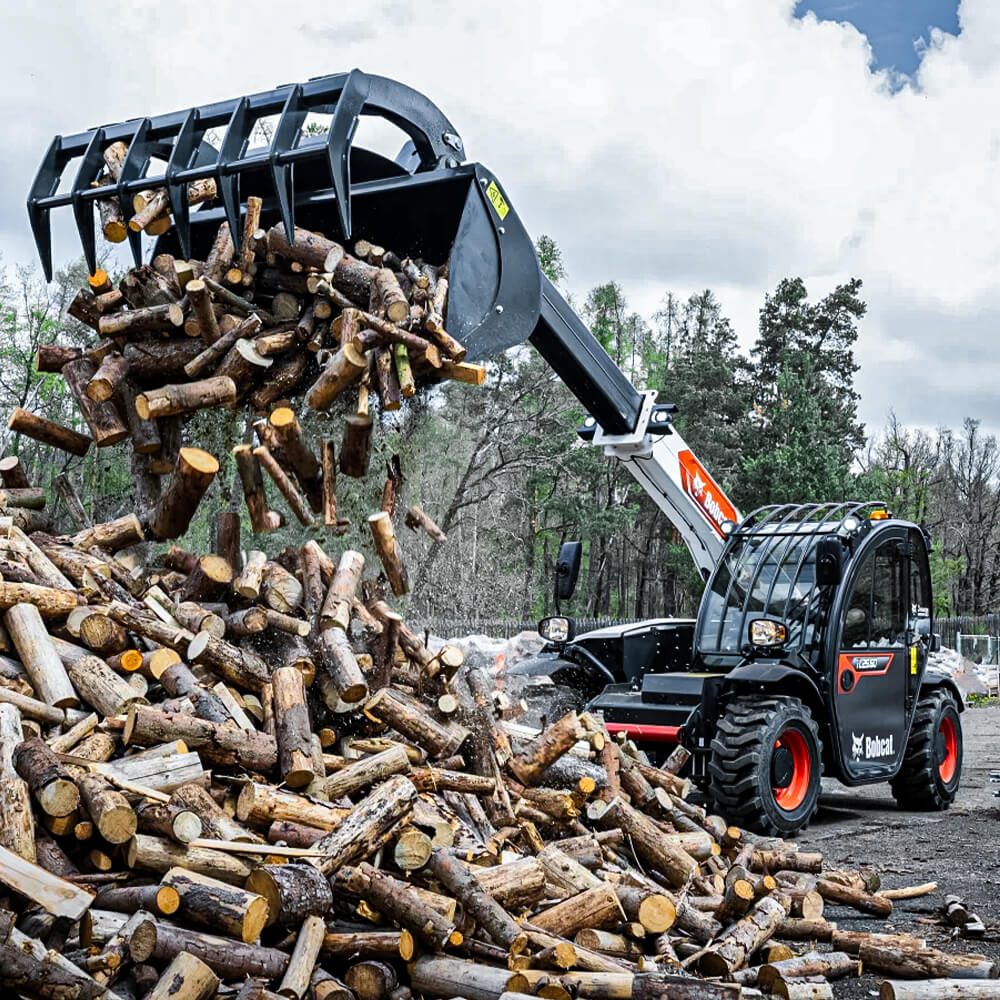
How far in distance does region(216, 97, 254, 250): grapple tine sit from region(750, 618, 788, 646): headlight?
4.45 metres

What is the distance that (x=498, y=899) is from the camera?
453 centimetres

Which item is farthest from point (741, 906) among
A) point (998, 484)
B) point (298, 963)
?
point (998, 484)

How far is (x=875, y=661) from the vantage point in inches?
338

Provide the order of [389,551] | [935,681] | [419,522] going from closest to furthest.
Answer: [389,551], [419,522], [935,681]

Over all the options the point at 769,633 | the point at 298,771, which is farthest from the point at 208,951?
the point at 769,633

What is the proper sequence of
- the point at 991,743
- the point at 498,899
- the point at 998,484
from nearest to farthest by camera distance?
1. the point at 498,899
2. the point at 991,743
3. the point at 998,484

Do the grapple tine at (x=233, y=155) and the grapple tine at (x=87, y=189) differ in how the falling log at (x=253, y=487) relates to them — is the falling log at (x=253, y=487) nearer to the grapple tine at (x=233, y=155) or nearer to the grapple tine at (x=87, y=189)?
the grapple tine at (x=233, y=155)

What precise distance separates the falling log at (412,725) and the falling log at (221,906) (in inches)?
78.5

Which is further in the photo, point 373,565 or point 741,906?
point 373,565

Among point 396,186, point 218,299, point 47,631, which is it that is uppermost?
point 396,186

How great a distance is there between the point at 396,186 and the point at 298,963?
15.3 feet

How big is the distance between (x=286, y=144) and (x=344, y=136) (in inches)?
13.4

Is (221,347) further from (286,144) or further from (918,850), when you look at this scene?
(918,850)

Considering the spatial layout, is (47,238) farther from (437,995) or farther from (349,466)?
(437,995)
